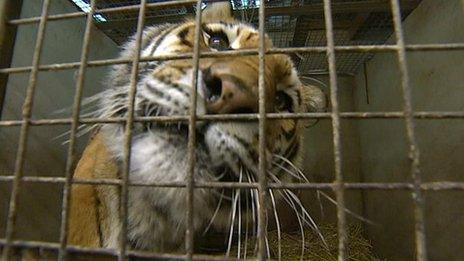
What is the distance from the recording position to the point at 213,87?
99cm

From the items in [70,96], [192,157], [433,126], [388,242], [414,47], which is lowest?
[388,242]

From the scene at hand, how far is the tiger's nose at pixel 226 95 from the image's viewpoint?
0.92m

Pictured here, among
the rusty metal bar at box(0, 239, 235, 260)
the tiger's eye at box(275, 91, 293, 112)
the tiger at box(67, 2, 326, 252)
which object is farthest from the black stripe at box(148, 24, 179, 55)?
the rusty metal bar at box(0, 239, 235, 260)

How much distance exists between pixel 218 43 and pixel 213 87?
2.59ft

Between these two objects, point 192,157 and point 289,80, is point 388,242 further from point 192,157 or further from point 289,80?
point 192,157

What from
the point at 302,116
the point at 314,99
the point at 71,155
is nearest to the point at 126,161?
the point at 71,155

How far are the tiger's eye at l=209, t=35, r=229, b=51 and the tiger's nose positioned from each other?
2.39ft

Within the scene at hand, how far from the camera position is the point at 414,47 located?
0.74 metres

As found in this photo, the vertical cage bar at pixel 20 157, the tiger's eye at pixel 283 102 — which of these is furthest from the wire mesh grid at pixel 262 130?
the tiger's eye at pixel 283 102

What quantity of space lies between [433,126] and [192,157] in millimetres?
1829

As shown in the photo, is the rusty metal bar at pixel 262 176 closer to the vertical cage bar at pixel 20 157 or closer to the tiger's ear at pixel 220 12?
the vertical cage bar at pixel 20 157

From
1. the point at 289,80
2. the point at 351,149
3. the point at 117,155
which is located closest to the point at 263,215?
→ the point at 117,155

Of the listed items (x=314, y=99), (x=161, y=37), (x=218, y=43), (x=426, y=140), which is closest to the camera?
(x=218, y=43)

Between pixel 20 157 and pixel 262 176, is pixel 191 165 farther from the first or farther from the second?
pixel 20 157
